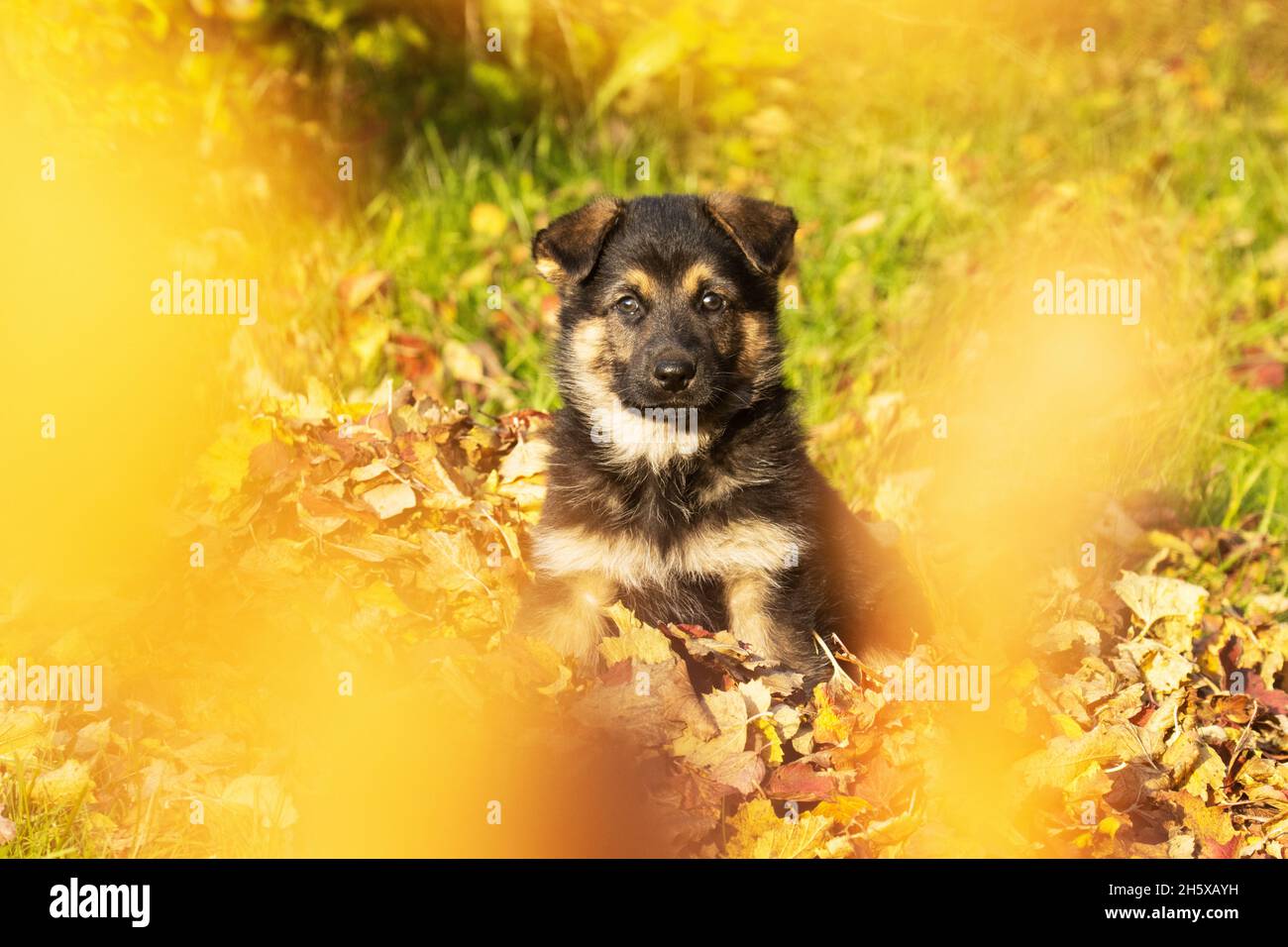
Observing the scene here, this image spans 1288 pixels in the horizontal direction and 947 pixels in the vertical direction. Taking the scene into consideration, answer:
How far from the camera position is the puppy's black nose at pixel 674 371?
4230 millimetres

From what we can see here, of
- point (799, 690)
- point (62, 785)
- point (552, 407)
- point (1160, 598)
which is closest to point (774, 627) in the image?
point (799, 690)

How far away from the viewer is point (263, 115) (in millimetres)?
7320

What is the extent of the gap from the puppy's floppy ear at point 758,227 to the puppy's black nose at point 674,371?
49 cm

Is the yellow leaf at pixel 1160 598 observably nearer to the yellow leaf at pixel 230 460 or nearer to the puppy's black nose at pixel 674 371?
the puppy's black nose at pixel 674 371

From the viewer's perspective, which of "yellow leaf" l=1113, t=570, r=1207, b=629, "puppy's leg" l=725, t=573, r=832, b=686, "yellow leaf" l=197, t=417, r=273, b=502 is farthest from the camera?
"yellow leaf" l=1113, t=570, r=1207, b=629

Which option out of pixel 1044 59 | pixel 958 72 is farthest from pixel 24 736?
pixel 1044 59

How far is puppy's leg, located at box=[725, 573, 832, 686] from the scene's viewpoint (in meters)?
4.23

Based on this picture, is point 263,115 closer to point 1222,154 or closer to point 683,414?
point 683,414

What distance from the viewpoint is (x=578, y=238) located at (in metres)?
4.54

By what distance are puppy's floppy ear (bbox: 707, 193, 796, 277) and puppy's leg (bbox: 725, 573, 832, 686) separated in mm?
1073

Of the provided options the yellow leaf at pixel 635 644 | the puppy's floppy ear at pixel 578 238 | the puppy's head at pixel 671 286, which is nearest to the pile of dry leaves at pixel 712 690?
the yellow leaf at pixel 635 644

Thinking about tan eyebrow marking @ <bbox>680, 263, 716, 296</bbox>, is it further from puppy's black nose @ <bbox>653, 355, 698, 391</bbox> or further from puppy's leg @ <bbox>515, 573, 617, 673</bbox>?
puppy's leg @ <bbox>515, 573, 617, 673</bbox>

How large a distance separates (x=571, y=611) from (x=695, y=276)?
120 centimetres

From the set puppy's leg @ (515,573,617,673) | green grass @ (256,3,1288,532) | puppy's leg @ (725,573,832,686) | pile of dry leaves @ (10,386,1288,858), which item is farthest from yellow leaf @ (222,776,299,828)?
green grass @ (256,3,1288,532)
